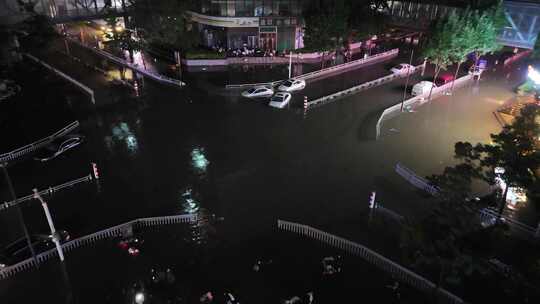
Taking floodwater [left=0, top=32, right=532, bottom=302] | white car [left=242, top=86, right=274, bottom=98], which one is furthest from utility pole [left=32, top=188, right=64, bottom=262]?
white car [left=242, top=86, right=274, bottom=98]

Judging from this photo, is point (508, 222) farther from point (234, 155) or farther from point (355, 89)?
point (355, 89)

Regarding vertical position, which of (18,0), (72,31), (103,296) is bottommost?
(103,296)

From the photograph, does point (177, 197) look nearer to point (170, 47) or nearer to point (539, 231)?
point (539, 231)

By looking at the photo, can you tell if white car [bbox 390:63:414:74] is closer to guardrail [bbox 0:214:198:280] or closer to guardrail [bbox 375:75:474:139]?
guardrail [bbox 375:75:474:139]

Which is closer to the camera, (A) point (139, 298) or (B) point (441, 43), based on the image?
(A) point (139, 298)

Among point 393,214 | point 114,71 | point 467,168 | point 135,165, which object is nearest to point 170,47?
point 114,71

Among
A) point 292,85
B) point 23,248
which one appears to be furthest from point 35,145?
point 292,85
